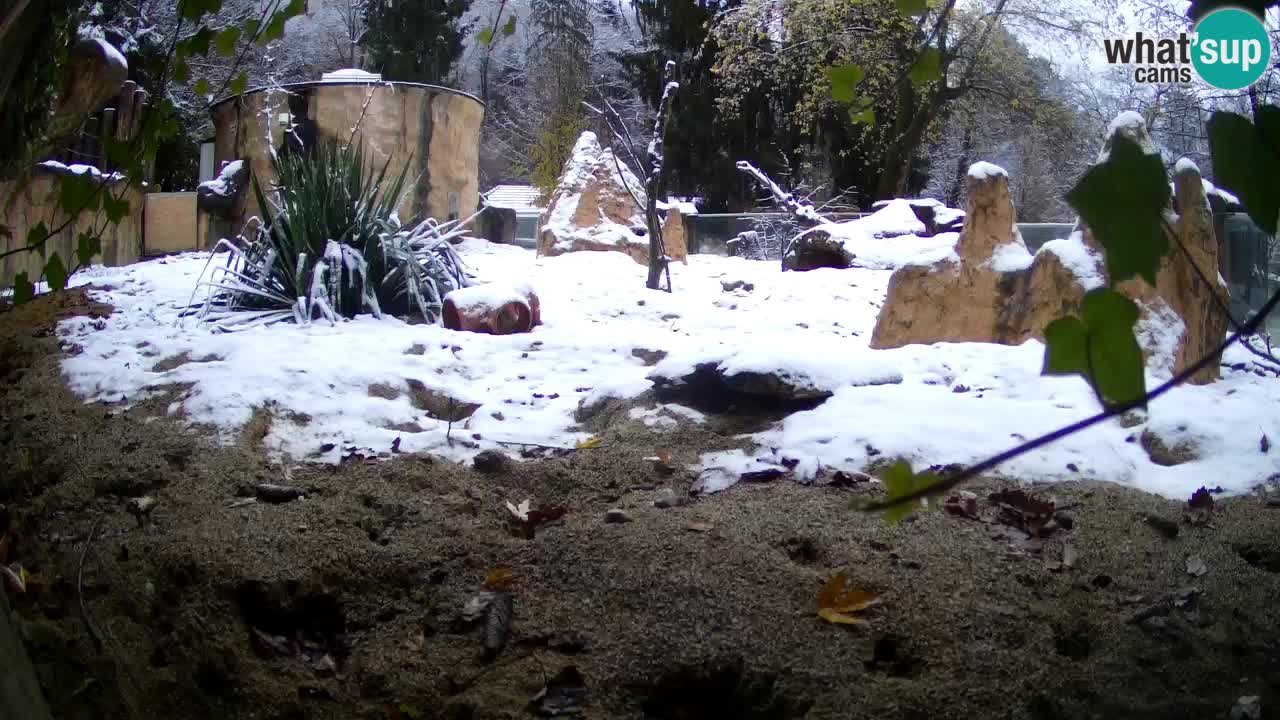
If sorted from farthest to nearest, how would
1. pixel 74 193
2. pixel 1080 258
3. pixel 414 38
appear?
pixel 414 38 → pixel 1080 258 → pixel 74 193

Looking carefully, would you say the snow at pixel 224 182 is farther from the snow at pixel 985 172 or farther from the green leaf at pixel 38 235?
the green leaf at pixel 38 235

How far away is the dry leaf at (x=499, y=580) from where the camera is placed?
204cm

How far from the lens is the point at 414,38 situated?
11.0 m

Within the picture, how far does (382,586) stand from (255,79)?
15.5 metres

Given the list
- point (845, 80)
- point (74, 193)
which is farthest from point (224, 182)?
point (845, 80)

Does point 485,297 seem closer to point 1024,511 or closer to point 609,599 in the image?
point 609,599

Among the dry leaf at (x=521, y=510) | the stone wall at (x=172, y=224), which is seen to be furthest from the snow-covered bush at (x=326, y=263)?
the stone wall at (x=172, y=224)

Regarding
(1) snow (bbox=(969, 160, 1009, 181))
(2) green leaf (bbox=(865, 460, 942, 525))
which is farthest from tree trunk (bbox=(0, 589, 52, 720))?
(1) snow (bbox=(969, 160, 1009, 181))

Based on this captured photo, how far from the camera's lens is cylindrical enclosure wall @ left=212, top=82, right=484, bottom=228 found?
987cm

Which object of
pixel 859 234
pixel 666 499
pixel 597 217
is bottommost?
pixel 666 499

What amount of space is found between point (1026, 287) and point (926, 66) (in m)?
3.75

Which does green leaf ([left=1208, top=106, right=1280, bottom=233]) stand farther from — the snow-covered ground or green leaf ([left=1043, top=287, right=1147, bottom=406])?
the snow-covered ground

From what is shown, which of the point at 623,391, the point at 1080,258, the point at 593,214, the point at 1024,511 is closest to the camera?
the point at 1024,511

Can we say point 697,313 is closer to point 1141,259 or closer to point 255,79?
point 1141,259
